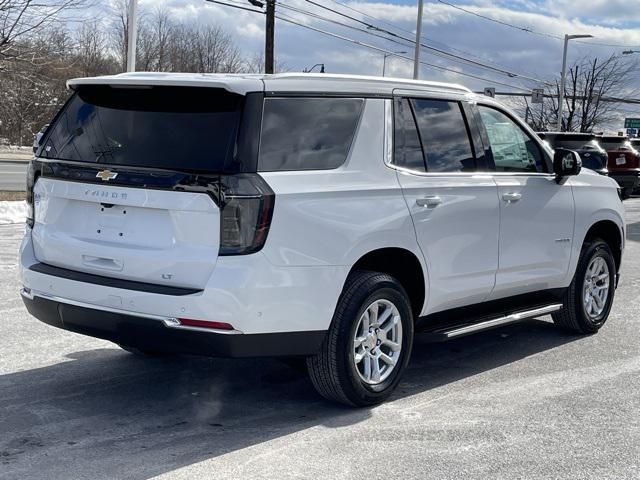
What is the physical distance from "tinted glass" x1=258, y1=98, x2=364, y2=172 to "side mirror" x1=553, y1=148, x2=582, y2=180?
211cm

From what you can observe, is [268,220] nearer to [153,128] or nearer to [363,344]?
[153,128]

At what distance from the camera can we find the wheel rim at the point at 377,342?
4.95 metres

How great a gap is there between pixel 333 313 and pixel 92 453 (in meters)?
1.43

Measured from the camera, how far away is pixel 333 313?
468cm

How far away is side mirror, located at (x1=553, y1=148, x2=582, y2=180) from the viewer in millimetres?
6457

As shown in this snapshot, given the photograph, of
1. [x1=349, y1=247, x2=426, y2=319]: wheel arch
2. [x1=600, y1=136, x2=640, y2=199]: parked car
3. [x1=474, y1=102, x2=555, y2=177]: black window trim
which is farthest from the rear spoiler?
[x1=600, y1=136, x2=640, y2=199]: parked car

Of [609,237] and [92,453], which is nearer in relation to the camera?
[92,453]

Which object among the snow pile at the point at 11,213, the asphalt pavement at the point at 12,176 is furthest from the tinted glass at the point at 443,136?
the asphalt pavement at the point at 12,176

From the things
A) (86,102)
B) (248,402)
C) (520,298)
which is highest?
(86,102)

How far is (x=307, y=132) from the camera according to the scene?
15.4 ft

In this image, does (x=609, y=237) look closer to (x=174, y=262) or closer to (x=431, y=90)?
(x=431, y=90)

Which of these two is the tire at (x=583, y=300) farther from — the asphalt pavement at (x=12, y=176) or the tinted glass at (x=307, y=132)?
the asphalt pavement at (x=12, y=176)

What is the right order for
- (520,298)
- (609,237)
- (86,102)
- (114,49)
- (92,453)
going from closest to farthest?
(92,453) → (86,102) → (520,298) → (609,237) → (114,49)

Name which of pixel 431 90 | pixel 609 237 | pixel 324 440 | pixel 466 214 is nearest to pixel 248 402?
pixel 324 440
